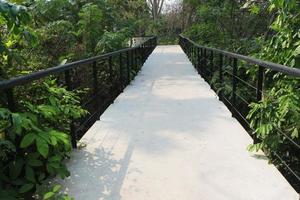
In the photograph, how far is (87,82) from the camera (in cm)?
809

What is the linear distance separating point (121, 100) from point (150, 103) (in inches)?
24.7

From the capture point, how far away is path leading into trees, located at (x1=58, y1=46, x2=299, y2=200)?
107 inches

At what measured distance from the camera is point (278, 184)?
2.79m

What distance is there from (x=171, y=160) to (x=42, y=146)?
4.41 feet

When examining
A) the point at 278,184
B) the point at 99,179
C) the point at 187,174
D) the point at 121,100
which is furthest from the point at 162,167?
the point at 121,100

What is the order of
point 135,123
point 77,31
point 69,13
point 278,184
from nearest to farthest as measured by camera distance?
point 278,184 → point 135,123 → point 77,31 → point 69,13

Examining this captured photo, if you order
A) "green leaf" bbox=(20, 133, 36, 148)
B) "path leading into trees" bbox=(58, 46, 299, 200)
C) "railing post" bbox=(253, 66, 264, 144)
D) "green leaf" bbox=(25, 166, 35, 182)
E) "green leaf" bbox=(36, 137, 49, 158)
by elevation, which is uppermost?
"railing post" bbox=(253, 66, 264, 144)

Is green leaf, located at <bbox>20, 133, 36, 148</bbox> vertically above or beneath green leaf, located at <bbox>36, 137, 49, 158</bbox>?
above

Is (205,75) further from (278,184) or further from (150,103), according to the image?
(278,184)

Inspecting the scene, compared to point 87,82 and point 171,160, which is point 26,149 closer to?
point 171,160

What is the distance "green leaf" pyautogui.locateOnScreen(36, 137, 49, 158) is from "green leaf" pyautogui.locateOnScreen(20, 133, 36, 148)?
40mm

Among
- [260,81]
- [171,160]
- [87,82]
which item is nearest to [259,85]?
[260,81]

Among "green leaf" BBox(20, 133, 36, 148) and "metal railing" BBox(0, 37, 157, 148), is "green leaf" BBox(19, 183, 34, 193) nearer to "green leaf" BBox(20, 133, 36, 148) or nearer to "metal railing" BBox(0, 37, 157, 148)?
"green leaf" BBox(20, 133, 36, 148)

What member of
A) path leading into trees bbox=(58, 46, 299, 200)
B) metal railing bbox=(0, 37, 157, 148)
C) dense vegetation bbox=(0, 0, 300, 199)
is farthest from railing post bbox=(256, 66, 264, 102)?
metal railing bbox=(0, 37, 157, 148)
